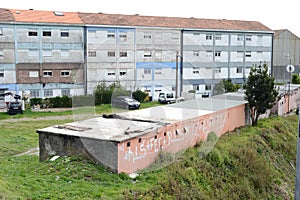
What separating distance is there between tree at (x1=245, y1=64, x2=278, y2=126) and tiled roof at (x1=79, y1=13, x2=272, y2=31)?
30.7ft

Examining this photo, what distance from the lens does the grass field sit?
6.16 metres

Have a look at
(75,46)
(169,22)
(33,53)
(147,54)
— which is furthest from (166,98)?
(169,22)

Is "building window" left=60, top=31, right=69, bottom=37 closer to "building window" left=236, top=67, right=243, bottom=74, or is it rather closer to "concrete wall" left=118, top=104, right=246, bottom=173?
"concrete wall" left=118, top=104, right=246, bottom=173

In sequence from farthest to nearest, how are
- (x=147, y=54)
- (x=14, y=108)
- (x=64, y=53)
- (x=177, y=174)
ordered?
(x=64, y=53) → (x=14, y=108) → (x=147, y=54) → (x=177, y=174)

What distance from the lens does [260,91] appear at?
13852mm

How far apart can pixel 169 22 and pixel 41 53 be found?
8626 mm

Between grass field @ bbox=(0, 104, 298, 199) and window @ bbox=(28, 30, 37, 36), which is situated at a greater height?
window @ bbox=(28, 30, 37, 36)

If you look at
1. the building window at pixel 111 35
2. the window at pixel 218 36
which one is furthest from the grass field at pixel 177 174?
the window at pixel 218 36

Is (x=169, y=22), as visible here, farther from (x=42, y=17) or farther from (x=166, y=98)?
(x=166, y=98)

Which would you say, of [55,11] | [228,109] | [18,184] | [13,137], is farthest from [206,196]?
[55,11]

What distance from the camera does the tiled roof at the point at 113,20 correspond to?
1983 cm

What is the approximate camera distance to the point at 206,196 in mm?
7547

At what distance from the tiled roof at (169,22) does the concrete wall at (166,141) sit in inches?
456

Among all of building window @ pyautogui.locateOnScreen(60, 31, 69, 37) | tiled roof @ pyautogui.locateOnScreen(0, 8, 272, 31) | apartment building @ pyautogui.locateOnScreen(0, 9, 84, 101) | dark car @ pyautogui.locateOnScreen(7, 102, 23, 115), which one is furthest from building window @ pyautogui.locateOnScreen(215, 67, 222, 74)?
dark car @ pyautogui.locateOnScreen(7, 102, 23, 115)
